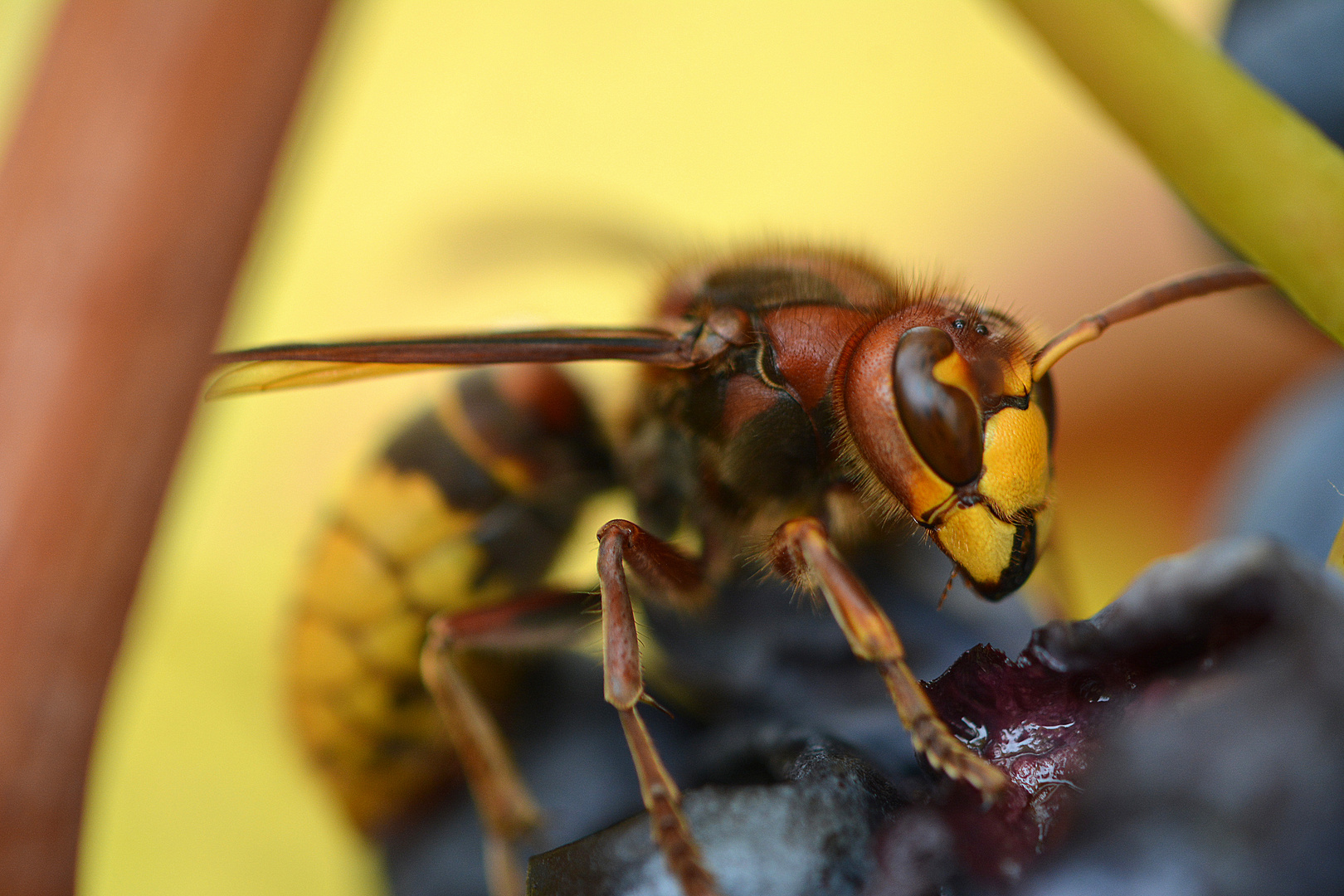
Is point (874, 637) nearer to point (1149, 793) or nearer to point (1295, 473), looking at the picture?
point (1149, 793)

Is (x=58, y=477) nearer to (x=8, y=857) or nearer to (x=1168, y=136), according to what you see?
(x=8, y=857)

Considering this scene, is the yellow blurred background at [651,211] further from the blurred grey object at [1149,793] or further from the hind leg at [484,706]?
the blurred grey object at [1149,793]

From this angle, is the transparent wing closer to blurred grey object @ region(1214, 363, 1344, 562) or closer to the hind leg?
the hind leg

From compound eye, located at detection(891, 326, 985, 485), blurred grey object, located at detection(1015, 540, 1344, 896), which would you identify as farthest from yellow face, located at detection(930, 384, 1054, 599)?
blurred grey object, located at detection(1015, 540, 1344, 896)

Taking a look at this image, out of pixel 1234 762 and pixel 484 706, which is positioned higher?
pixel 484 706

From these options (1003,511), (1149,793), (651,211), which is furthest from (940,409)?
(651,211)

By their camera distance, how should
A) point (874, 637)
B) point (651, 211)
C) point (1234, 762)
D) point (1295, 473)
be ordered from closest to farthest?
1. point (1234, 762)
2. point (874, 637)
3. point (1295, 473)
4. point (651, 211)

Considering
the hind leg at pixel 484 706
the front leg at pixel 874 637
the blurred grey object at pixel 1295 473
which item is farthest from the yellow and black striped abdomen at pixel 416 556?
the blurred grey object at pixel 1295 473
